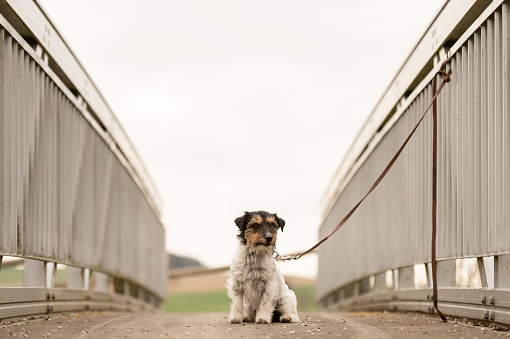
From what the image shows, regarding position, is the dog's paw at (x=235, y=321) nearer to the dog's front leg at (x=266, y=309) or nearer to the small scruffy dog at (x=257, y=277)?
the small scruffy dog at (x=257, y=277)

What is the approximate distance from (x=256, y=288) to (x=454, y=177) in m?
2.56

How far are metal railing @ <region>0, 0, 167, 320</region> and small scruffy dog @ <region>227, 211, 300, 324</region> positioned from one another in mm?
2531

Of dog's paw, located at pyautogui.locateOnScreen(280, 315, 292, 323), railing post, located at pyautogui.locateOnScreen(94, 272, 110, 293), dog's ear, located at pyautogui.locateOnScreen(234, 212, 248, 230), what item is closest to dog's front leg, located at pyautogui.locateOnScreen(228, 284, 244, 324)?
dog's paw, located at pyautogui.locateOnScreen(280, 315, 292, 323)

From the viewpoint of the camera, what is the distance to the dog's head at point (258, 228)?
9242 mm

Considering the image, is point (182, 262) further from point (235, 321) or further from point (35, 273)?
point (235, 321)

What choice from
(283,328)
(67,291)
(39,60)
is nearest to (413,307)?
(283,328)

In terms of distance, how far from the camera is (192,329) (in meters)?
8.39

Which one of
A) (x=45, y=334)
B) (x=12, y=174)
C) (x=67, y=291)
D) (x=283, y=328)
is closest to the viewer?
(x=45, y=334)

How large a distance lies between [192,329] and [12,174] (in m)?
2.73

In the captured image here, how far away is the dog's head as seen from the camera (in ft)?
30.3

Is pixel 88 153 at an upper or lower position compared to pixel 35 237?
upper

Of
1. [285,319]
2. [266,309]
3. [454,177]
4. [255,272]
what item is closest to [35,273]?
[255,272]

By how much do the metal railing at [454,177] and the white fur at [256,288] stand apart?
1.93 meters

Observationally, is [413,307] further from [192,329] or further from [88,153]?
[88,153]
